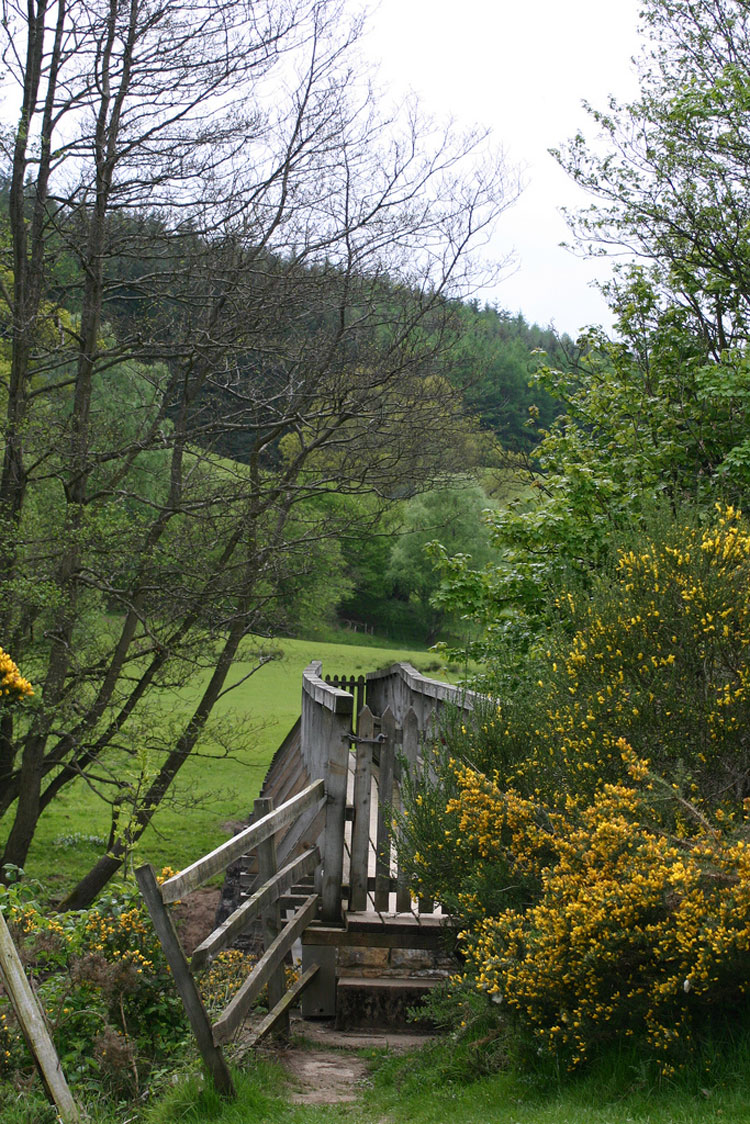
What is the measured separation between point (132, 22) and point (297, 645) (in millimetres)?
32954

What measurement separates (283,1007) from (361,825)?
1291 mm

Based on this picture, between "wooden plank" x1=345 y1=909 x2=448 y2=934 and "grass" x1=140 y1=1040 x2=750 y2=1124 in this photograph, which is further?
"wooden plank" x1=345 y1=909 x2=448 y2=934

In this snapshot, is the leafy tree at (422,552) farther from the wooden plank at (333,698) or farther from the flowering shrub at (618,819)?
the flowering shrub at (618,819)

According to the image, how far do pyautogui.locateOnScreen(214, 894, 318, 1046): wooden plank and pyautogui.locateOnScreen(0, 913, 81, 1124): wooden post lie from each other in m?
0.72

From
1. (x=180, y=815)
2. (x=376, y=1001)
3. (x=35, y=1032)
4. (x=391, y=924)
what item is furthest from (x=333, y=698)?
(x=180, y=815)

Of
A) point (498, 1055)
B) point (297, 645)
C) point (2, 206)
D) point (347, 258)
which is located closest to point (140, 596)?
point (347, 258)

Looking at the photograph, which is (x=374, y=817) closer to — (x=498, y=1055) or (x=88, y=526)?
(x=498, y=1055)

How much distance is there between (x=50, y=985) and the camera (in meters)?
5.64

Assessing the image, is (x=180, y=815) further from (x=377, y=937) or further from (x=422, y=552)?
(x=422, y=552)

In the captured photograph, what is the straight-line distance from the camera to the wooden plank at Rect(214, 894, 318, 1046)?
430 cm

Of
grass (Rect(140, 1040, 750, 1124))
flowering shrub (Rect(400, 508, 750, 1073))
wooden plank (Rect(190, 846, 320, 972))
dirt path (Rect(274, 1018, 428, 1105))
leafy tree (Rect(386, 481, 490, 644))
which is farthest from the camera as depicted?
leafy tree (Rect(386, 481, 490, 644))

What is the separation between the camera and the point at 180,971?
4102mm

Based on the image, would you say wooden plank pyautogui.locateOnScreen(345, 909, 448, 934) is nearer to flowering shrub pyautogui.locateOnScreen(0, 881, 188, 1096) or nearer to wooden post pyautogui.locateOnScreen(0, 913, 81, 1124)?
flowering shrub pyautogui.locateOnScreen(0, 881, 188, 1096)

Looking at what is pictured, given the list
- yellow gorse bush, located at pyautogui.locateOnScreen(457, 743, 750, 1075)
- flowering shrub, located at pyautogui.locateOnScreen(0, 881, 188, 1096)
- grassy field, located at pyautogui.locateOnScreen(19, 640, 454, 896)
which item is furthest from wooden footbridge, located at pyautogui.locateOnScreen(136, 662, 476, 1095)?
grassy field, located at pyautogui.locateOnScreen(19, 640, 454, 896)
